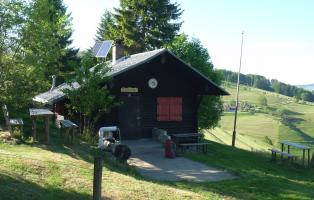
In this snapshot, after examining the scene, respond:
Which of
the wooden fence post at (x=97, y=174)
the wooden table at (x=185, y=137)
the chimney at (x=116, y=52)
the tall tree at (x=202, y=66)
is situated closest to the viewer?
the wooden fence post at (x=97, y=174)

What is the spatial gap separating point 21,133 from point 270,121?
400 feet

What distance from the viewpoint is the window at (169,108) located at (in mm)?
21172

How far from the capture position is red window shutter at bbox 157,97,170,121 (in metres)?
21.2

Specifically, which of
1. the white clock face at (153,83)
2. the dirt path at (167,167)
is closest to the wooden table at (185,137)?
the dirt path at (167,167)

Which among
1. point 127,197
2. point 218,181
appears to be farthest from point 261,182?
point 127,197

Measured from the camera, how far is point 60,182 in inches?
389

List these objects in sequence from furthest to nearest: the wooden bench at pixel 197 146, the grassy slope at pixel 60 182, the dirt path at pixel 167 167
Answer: the wooden bench at pixel 197 146
the dirt path at pixel 167 167
the grassy slope at pixel 60 182

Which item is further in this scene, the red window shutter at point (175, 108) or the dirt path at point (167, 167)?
the red window shutter at point (175, 108)

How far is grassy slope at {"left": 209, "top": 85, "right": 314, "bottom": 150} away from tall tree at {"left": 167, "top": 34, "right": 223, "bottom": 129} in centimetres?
5255

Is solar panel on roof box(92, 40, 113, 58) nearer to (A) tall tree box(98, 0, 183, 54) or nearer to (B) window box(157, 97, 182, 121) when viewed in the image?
(B) window box(157, 97, 182, 121)

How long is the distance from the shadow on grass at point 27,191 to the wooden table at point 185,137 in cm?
1089

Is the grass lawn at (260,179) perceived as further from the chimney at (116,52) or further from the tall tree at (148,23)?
the tall tree at (148,23)

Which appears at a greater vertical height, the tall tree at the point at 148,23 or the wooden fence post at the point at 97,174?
the tall tree at the point at 148,23

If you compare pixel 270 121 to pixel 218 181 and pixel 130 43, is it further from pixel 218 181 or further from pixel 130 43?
pixel 218 181
